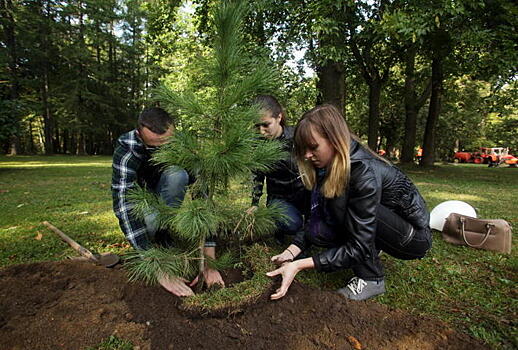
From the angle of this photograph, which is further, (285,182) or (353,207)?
(285,182)

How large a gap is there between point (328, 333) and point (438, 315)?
80 centimetres

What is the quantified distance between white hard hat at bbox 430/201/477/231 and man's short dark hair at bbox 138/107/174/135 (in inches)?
131

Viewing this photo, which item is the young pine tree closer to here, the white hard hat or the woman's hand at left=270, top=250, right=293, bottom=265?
the woman's hand at left=270, top=250, right=293, bottom=265

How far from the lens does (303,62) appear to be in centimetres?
699

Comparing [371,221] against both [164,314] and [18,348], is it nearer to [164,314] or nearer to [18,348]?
[164,314]

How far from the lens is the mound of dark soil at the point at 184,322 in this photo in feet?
4.65

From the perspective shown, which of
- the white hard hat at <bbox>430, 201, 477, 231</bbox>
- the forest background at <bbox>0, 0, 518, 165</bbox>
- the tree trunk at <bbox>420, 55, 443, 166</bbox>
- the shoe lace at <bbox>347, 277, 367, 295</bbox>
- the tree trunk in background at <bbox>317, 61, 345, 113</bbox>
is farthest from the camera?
the tree trunk at <bbox>420, 55, 443, 166</bbox>

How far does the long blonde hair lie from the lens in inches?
67.6

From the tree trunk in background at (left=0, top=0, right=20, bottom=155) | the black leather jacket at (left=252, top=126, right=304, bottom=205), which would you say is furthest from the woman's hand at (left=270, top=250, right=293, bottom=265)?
the tree trunk in background at (left=0, top=0, right=20, bottom=155)

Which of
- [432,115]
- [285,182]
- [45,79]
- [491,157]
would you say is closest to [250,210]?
[285,182]

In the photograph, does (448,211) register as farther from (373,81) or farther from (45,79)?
(45,79)

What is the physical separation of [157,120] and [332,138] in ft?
3.45

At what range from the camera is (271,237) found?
108 inches

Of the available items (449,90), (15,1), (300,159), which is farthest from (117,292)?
(15,1)
